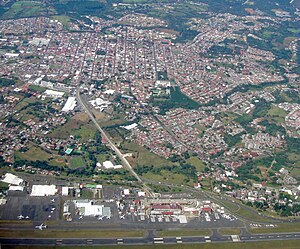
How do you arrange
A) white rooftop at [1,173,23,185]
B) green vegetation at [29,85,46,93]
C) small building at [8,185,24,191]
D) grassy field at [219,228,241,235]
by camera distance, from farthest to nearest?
green vegetation at [29,85,46,93] → white rooftop at [1,173,23,185] → small building at [8,185,24,191] → grassy field at [219,228,241,235]

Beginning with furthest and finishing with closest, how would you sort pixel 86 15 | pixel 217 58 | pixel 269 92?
pixel 86 15, pixel 217 58, pixel 269 92

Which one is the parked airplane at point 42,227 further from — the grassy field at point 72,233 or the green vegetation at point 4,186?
the green vegetation at point 4,186

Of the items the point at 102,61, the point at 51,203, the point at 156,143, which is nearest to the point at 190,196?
the point at 156,143

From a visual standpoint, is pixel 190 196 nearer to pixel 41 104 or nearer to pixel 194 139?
pixel 194 139

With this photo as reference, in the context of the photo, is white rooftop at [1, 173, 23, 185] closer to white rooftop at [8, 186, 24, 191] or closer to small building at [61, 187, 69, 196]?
white rooftop at [8, 186, 24, 191]

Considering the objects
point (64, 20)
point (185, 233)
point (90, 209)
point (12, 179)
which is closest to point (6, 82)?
point (12, 179)

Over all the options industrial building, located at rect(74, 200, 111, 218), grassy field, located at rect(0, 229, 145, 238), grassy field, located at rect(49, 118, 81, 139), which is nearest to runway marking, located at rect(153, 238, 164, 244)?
grassy field, located at rect(0, 229, 145, 238)
